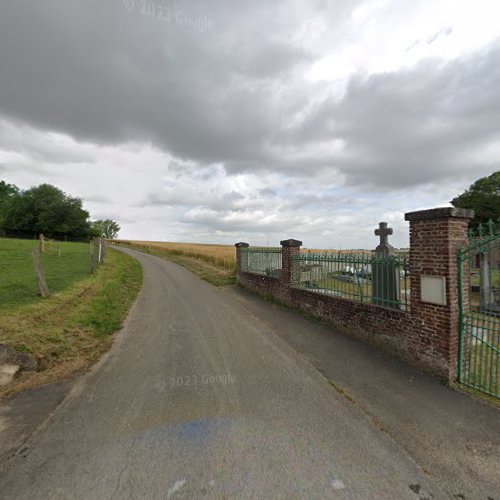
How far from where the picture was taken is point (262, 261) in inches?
521

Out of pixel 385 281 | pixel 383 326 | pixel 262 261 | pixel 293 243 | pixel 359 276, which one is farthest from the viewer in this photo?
pixel 262 261

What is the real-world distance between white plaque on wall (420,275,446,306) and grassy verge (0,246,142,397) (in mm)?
6277

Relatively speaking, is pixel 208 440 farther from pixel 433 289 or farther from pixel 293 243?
pixel 293 243

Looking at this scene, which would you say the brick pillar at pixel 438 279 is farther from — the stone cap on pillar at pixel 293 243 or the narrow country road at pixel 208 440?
the stone cap on pillar at pixel 293 243

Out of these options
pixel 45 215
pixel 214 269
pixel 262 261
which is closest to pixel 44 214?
pixel 45 215

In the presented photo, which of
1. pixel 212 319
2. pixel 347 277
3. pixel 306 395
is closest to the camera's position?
pixel 306 395

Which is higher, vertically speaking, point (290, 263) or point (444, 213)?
point (444, 213)

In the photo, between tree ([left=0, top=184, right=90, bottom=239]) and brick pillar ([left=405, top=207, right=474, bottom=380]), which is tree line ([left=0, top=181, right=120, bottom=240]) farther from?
brick pillar ([left=405, top=207, right=474, bottom=380])

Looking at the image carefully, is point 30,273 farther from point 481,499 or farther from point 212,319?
point 481,499

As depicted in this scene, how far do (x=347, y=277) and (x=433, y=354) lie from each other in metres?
2.95

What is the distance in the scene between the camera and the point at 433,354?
5.04 meters

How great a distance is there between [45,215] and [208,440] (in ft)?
232

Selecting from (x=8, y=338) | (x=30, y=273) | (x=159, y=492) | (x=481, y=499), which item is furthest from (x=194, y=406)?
(x=30, y=273)

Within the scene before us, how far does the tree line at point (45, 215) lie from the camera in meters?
59.3
